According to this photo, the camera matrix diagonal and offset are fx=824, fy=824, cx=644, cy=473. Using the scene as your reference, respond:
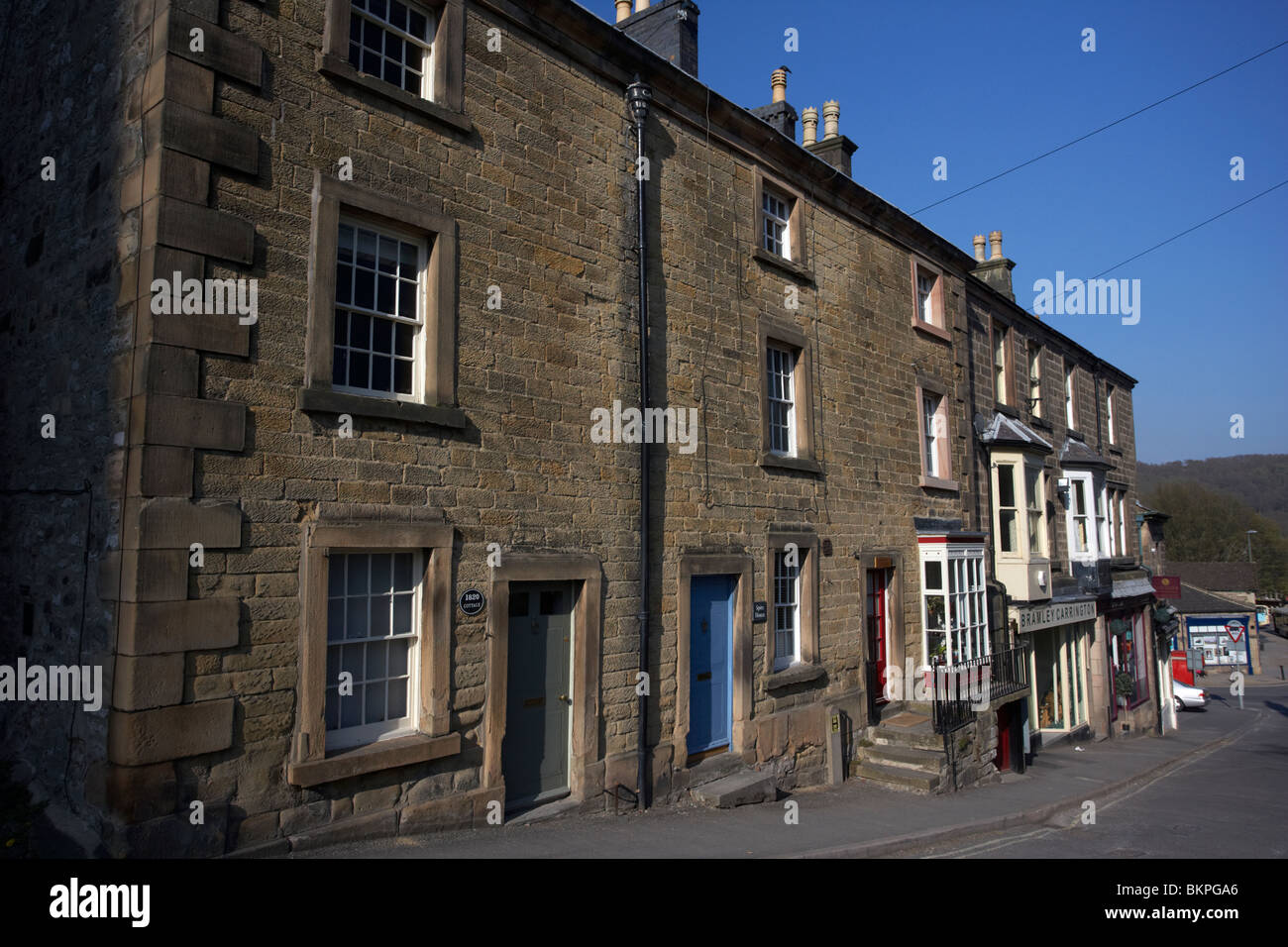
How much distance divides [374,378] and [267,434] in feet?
3.81

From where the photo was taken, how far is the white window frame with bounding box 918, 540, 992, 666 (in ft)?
47.0

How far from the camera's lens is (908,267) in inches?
597

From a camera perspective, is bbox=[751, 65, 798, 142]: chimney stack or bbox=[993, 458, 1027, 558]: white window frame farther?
bbox=[993, 458, 1027, 558]: white window frame

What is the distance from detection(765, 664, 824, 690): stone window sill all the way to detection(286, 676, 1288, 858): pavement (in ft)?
4.68

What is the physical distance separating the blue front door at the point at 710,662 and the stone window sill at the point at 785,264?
446 centimetres

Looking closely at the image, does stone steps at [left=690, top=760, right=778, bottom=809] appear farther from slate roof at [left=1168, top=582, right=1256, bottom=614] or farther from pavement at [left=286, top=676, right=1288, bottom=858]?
slate roof at [left=1168, top=582, right=1256, bottom=614]

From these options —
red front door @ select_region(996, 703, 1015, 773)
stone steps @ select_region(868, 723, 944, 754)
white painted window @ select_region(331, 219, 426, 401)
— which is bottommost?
red front door @ select_region(996, 703, 1015, 773)

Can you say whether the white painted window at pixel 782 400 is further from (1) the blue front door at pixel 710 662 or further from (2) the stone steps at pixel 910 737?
(2) the stone steps at pixel 910 737

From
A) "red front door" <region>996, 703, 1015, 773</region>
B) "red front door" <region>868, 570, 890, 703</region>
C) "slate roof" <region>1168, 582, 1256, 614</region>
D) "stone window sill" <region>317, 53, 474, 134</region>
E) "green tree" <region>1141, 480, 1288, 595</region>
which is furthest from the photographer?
"green tree" <region>1141, 480, 1288, 595</region>

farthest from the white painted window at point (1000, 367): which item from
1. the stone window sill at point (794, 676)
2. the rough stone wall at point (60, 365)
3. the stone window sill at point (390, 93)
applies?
the rough stone wall at point (60, 365)

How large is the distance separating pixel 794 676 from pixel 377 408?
A: 691 centimetres

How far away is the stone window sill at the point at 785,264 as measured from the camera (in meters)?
11.4

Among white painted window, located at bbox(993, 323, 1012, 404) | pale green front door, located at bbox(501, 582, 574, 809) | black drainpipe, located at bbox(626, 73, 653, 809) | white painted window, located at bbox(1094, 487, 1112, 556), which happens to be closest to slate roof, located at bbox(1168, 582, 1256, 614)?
white painted window, located at bbox(1094, 487, 1112, 556)
